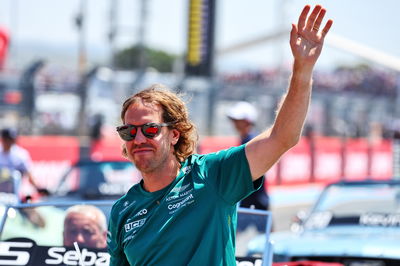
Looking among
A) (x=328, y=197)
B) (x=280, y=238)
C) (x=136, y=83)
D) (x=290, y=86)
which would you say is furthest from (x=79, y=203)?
(x=136, y=83)

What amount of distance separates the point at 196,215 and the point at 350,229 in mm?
4746

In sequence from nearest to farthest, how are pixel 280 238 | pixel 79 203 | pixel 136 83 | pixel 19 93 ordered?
pixel 79 203, pixel 280 238, pixel 19 93, pixel 136 83

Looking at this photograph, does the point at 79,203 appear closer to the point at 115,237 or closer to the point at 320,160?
the point at 115,237

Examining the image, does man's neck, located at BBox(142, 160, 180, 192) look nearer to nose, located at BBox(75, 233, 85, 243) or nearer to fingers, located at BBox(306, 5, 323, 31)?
fingers, located at BBox(306, 5, 323, 31)

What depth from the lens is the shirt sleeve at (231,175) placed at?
2893 millimetres

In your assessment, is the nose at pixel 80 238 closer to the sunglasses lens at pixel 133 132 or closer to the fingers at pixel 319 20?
the sunglasses lens at pixel 133 132

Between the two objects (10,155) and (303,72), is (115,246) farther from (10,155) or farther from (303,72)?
(10,155)

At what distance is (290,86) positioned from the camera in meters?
2.82

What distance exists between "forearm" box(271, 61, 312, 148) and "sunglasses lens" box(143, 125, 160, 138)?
0.48 m

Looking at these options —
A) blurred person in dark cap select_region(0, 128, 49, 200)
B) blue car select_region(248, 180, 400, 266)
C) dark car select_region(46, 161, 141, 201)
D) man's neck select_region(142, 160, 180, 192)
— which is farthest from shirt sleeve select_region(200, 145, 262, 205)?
blurred person in dark cap select_region(0, 128, 49, 200)

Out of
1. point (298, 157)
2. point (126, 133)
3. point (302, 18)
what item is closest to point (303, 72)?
point (302, 18)

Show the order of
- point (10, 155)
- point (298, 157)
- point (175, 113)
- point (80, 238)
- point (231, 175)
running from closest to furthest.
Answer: point (231, 175), point (175, 113), point (80, 238), point (10, 155), point (298, 157)

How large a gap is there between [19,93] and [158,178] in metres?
16.5

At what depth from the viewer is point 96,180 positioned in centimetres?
1049
